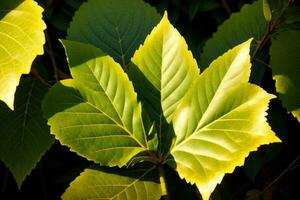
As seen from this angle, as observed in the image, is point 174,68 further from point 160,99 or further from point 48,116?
point 48,116

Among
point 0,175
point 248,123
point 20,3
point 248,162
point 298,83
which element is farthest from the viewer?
point 0,175

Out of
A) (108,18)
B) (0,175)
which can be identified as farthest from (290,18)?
(0,175)

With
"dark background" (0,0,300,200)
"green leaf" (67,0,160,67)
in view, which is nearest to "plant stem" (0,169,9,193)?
"dark background" (0,0,300,200)

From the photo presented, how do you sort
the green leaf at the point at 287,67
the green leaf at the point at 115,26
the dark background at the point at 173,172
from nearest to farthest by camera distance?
the green leaf at the point at 287,67, the green leaf at the point at 115,26, the dark background at the point at 173,172

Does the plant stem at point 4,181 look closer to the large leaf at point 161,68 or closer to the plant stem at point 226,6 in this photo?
the large leaf at point 161,68

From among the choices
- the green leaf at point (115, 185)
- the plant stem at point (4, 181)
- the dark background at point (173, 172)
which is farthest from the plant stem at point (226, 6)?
the plant stem at point (4, 181)

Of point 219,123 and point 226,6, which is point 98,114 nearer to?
point 219,123
